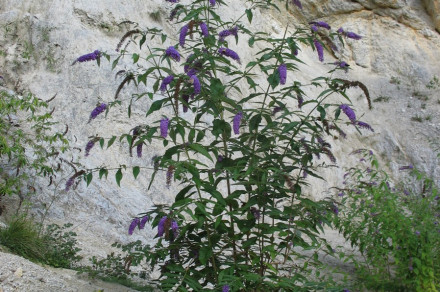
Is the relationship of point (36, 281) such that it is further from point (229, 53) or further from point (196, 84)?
point (229, 53)

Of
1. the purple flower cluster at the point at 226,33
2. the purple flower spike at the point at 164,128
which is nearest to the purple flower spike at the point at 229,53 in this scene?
the purple flower cluster at the point at 226,33

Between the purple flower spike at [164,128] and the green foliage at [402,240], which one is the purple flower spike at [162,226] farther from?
the green foliage at [402,240]

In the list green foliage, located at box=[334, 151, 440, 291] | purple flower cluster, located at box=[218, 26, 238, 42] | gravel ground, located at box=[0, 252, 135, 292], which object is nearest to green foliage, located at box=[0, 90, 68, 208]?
gravel ground, located at box=[0, 252, 135, 292]

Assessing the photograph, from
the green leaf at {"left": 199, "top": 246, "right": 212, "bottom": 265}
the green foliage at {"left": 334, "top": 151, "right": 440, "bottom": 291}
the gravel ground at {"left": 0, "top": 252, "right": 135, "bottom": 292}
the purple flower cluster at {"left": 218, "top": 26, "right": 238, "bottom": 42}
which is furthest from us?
the green foliage at {"left": 334, "top": 151, "right": 440, "bottom": 291}

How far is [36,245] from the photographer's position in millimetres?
5352

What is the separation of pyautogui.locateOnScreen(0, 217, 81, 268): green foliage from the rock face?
0.72 m

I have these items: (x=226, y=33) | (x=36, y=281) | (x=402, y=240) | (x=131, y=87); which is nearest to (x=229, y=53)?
(x=226, y=33)

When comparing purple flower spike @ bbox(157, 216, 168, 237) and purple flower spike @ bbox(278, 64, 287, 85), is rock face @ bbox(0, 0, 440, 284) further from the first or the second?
purple flower spike @ bbox(157, 216, 168, 237)

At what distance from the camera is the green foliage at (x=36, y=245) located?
17.0 feet

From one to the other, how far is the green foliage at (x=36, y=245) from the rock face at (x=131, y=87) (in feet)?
2.37

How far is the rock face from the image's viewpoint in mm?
7566


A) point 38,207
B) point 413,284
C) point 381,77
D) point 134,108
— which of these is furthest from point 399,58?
point 38,207

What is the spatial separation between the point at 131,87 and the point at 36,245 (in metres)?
4.91

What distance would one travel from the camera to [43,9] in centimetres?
1033
